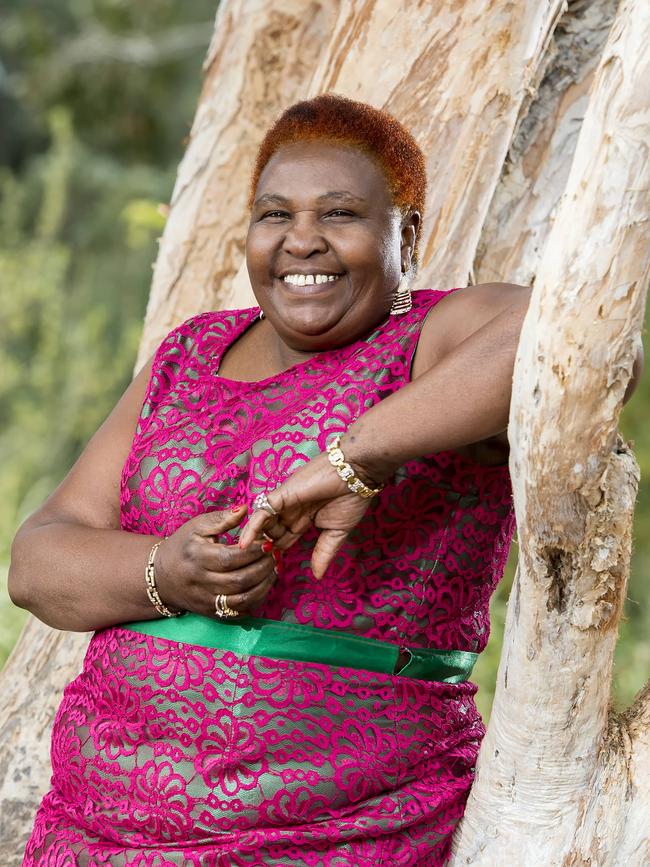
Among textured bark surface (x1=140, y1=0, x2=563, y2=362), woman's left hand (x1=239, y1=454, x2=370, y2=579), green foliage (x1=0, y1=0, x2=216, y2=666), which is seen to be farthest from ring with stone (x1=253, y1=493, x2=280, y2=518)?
green foliage (x1=0, y1=0, x2=216, y2=666)

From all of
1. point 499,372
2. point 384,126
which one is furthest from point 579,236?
point 384,126

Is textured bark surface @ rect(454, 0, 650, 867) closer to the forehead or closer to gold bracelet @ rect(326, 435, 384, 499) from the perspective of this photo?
gold bracelet @ rect(326, 435, 384, 499)

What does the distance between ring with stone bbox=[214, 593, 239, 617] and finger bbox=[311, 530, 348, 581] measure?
0.16m

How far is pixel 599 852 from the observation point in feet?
6.83

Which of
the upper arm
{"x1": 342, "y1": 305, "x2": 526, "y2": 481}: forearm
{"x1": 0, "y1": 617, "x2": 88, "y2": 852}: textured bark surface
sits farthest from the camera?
{"x1": 0, "y1": 617, "x2": 88, "y2": 852}: textured bark surface

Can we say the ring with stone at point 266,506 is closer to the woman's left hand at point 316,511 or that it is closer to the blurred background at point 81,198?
the woman's left hand at point 316,511

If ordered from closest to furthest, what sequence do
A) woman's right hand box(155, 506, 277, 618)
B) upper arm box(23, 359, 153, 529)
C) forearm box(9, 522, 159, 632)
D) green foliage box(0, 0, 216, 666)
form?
woman's right hand box(155, 506, 277, 618), forearm box(9, 522, 159, 632), upper arm box(23, 359, 153, 529), green foliage box(0, 0, 216, 666)

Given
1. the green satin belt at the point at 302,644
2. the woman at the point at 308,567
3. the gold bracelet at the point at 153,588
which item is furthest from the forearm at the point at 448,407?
the gold bracelet at the point at 153,588

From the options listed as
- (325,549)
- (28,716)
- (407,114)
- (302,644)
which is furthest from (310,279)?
(28,716)

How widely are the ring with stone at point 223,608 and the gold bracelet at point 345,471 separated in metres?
0.29

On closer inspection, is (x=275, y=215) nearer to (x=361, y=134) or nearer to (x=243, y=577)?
(x=361, y=134)

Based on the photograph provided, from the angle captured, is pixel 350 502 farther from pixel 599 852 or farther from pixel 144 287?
pixel 144 287

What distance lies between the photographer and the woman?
2045 mm

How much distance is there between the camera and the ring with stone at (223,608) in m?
2.07
